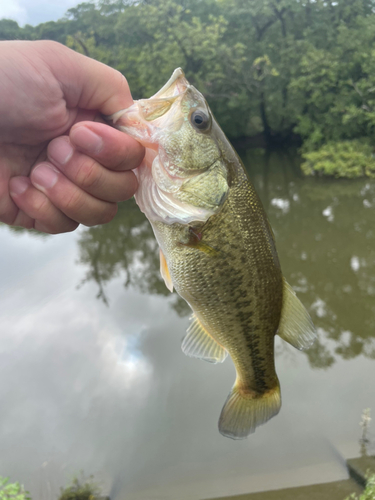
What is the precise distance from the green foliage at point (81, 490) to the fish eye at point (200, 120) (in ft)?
14.2

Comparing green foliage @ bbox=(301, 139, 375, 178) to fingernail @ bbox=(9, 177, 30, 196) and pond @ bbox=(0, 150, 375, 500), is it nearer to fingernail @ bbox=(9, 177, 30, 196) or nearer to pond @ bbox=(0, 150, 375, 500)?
pond @ bbox=(0, 150, 375, 500)

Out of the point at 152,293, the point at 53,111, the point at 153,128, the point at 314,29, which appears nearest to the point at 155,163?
the point at 153,128

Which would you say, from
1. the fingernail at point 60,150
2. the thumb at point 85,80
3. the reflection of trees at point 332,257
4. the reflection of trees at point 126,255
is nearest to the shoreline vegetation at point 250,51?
the reflection of trees at point 332,257

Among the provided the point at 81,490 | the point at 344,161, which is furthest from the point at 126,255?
the point at 344,161

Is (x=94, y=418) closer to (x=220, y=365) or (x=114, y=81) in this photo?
(x=220, y=365)

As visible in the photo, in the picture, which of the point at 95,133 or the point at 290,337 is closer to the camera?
the point at 95,133

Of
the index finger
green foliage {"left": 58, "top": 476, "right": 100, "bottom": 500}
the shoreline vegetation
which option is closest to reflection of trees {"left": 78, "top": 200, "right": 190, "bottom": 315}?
green foliage {"left": 58, "top": 476, "right": 100, "bottom": 500}

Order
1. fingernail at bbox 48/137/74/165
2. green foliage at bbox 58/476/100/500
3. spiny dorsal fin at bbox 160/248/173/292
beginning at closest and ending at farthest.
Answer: fingernail at bbox 48/137/74/165 → spiny dorsal fin at bbox 160/248/173/292 → green foliage at bbox 58/476/100/500

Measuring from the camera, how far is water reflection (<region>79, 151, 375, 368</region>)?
5.66 m

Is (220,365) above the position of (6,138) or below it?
below

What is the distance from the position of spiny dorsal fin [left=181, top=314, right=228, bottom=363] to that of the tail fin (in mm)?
210

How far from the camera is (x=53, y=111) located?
132 centimetres

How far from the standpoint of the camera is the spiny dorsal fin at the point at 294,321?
1.53 meters

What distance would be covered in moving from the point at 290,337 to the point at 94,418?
13.5 feet
